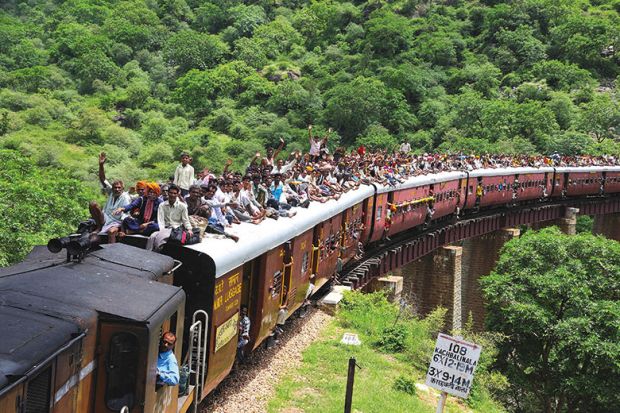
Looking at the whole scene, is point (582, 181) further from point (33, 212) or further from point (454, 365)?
point (454, 365)

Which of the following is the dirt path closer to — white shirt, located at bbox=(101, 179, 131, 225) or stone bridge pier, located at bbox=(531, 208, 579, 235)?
white shirt, located at bbox=(101, 179, 131, 225)

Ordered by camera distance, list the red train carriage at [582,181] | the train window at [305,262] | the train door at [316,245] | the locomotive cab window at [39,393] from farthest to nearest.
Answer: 1. the red train carriage at [582,181]
2. the train door at [316,245]
3. the train window at [305,262]
4. the locomotive cab window at [39,393]

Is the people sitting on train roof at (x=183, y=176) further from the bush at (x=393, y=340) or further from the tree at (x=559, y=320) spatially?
the tree at (x=559, y=320)

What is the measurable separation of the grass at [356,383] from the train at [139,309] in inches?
41.0

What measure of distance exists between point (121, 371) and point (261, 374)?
6.42 m

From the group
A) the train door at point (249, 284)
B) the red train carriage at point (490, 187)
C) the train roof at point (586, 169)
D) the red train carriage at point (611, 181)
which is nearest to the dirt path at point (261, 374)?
the train door at point (249, 284)

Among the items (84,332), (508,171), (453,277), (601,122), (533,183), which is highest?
(601,122)

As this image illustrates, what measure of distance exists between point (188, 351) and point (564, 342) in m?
17.6

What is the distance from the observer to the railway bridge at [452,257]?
25.1 m

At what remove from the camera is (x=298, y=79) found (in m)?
97.7

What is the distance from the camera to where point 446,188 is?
29594mm

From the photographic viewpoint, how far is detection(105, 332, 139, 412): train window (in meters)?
6.05

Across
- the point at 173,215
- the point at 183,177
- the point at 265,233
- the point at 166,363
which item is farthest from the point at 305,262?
the point at 166,363

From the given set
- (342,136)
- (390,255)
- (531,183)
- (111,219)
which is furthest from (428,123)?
(111,219)
